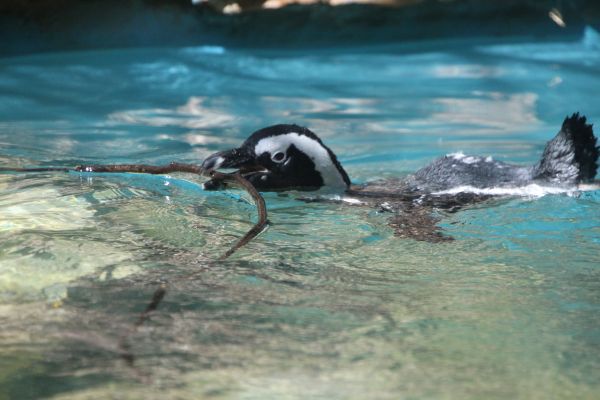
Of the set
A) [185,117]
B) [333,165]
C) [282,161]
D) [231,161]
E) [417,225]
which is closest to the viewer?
[417,225]

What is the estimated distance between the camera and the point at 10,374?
7.19ft

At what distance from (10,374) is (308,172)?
2578 millimetres

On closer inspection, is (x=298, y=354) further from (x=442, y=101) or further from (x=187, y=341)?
(x=442, y=101)

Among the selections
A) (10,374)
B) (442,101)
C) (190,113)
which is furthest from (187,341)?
(442,101)

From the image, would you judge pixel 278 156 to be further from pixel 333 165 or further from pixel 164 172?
pixel 164 172

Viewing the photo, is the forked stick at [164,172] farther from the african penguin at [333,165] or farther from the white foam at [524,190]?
the white foam at [524,190]

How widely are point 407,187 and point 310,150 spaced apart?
57cm

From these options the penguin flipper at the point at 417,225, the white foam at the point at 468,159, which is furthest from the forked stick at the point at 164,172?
the white foam at the point at 468,159

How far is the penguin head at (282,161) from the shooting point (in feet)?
14.6

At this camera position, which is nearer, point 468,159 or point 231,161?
point 231,161

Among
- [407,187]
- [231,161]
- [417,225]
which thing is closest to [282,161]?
[231,161]

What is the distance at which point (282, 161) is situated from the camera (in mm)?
4512

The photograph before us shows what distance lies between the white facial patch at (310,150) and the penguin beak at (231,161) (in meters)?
0.06

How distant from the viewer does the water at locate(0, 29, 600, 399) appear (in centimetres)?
224
